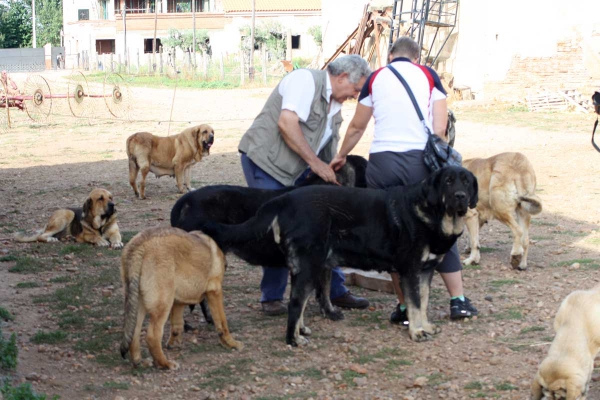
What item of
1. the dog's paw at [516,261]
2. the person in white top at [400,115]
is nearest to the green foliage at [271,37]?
the dog's paw at [516,261]

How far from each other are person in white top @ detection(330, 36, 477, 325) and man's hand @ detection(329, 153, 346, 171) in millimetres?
358

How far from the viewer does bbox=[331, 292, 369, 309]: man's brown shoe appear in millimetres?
6902

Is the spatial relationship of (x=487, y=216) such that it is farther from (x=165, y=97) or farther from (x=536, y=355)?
(x=165, y=97)

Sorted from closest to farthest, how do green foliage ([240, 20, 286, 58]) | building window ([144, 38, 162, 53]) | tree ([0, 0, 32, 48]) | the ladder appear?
1. the ladder
2. green foliage ([240, 20, 286, 58])
3. building window ([144, 38, 162, 53])
4. tree ([0, 0, 32, 48])

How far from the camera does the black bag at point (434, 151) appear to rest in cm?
580

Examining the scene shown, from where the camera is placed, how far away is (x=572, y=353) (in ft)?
14.1

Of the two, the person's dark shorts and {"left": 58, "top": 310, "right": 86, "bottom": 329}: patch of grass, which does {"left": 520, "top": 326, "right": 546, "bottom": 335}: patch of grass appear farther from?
{"left": 58, "top": 310, "right": 86, "bottom": 329}: patch of grass

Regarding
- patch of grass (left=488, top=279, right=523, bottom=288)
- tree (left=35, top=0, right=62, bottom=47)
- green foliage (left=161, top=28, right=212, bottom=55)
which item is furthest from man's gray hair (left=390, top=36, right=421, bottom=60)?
tree (left=35, top=0, right=62, bottom=47)

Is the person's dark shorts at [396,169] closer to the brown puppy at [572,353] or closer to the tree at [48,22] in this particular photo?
the brown puppy at [572,353]

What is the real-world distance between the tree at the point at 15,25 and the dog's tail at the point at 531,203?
81.1m

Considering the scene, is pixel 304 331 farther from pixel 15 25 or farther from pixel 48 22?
pixel 48 22

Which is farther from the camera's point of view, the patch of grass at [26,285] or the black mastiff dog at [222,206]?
the patch of grass at [26,285]

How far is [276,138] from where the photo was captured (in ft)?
21.4

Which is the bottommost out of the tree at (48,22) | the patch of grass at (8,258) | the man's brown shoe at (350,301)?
the patch of grass at (8,258)
